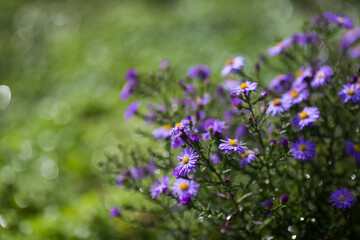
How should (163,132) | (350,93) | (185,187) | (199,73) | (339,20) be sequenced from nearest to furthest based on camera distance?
1. (185,187)
2. (350,93)
3. (163,132)
4. (339,20)
5. (199,73)

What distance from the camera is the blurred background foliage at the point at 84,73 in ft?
8.99

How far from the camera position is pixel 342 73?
199cm

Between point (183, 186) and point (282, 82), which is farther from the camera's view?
point (282, 82)

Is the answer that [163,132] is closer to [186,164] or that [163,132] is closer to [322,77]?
[186,164]

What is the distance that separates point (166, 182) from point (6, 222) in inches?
63.9

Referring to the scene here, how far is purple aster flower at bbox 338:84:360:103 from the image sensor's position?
5.09ft

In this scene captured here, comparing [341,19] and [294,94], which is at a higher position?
[341,19]

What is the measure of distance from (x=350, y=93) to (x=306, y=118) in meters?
0.23

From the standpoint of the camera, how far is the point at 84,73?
4930mm

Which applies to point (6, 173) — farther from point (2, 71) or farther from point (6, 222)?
point (2, 71)

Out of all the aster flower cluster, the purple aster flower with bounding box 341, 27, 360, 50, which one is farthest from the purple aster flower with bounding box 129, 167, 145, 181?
the purple aster flower with bounding box 341, 27, 360, 50

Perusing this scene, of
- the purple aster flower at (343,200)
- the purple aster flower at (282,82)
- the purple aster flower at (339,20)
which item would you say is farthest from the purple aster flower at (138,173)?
the purple aster flower at (339,20)

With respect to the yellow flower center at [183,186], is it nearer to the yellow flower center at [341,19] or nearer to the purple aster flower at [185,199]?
the purple aster flower at [185,199]

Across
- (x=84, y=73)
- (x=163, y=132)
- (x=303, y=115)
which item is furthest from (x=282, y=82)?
(x=84, y=73)
